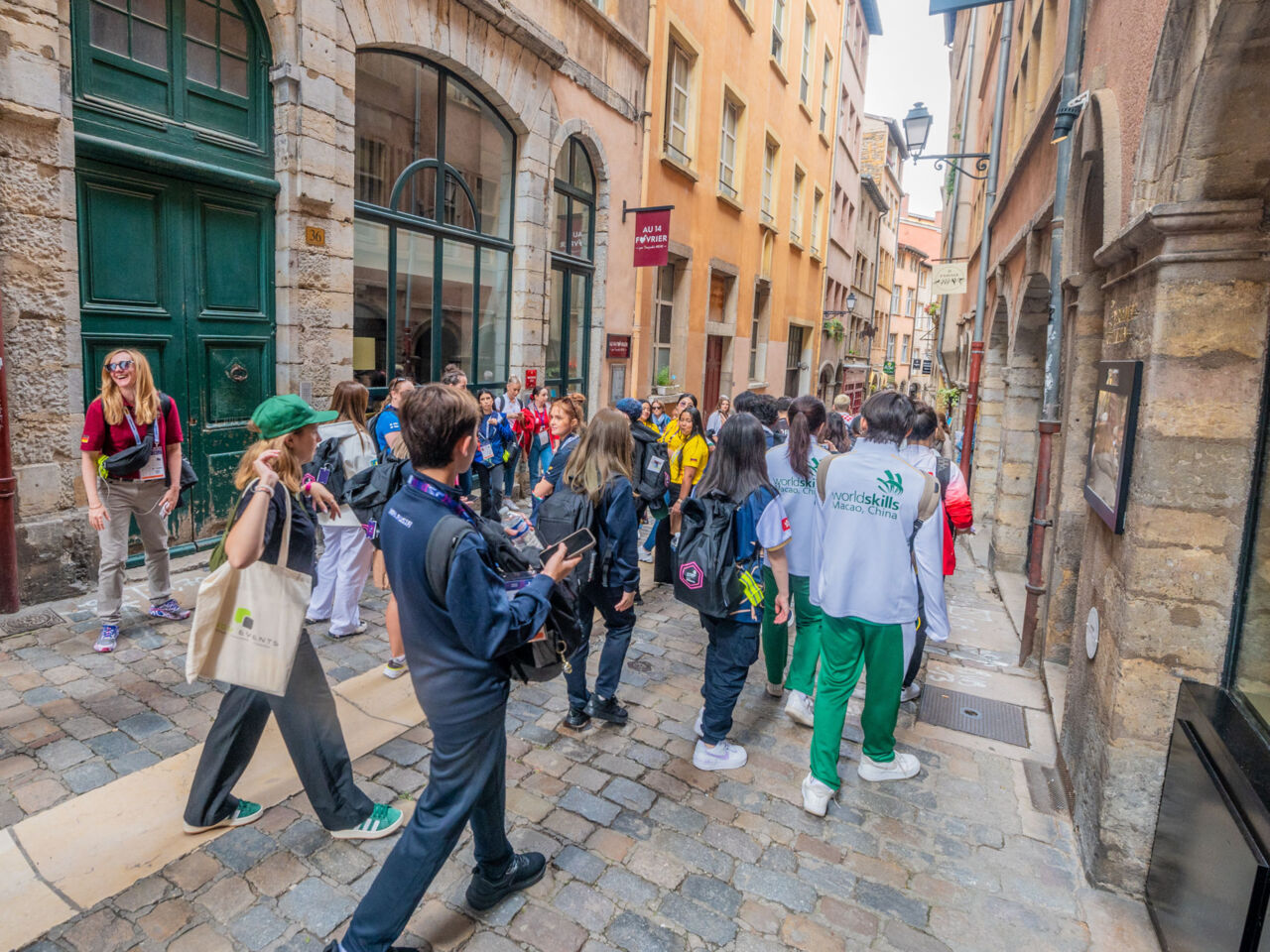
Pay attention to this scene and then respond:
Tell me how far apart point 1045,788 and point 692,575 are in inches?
85.1

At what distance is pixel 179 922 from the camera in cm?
273

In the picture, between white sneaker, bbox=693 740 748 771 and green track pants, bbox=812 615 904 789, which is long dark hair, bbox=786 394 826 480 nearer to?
green track pants, bbox=812 615 904 789

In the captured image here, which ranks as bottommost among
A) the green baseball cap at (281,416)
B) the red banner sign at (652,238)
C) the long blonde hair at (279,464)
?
the long blonde hair at (279,464)

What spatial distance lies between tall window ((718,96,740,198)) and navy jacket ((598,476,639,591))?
→ 13224 mm

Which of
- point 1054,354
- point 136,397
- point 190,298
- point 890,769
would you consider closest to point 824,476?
point 890,769

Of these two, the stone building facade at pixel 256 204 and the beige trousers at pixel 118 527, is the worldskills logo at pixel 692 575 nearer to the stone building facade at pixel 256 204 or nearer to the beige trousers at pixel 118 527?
the beige trousers at pixel 118 527

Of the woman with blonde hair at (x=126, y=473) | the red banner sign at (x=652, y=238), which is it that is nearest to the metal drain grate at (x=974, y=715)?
the woman with blonde hair at (x=126, y=473)

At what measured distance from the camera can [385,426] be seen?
566cm

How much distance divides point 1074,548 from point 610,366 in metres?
8.37

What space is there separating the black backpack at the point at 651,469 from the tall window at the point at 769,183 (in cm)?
1434

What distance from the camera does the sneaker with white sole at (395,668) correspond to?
4.68 m

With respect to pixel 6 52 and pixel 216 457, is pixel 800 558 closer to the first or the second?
pixel 216 457

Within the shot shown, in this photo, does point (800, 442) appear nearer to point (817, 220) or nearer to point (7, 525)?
point (7, 525)

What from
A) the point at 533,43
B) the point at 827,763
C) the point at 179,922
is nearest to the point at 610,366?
the point at 533,43
